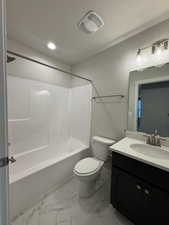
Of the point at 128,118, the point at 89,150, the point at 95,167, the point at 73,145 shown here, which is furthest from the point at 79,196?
the point at 128,118

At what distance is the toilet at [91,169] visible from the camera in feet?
4.86

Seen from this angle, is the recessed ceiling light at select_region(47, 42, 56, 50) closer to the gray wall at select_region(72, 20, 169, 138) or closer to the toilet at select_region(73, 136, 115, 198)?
the gray wall at select_region(72, 20, 169, 138)

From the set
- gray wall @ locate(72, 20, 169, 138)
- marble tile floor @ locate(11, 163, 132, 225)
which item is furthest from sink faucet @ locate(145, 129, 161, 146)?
marble tile floor @ locate(11, 163, 132, 225)

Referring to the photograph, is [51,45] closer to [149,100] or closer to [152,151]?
[149,100]

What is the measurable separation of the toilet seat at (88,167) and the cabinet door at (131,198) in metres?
0.38

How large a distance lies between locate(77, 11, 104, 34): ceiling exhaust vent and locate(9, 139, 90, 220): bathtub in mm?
1952

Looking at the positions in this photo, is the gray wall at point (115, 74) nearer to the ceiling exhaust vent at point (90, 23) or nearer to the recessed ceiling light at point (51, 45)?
the ceiling exhaust vent at point (90, 23)

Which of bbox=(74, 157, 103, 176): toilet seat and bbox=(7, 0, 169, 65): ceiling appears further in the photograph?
bbox=(74, 157, 103, 176): toilet seat

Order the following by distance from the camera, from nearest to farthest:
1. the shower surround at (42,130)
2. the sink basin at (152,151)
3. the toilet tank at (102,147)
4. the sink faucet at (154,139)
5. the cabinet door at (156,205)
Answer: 1. the cabinet door at (156,205)
2. the sink basin at (152,151)
3. the sink faucet at (154,139)
4. the shower surround at (42,130)
5. the toilet tank at (102,147)

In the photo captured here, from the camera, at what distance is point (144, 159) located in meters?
0.99

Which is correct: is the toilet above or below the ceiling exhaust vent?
below

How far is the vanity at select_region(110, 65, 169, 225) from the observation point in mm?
958

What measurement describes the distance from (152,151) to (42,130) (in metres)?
1.99

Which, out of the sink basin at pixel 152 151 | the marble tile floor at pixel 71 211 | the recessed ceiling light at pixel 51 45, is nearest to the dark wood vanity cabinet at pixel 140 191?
the marble tile floor at pixel 71 211
